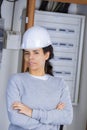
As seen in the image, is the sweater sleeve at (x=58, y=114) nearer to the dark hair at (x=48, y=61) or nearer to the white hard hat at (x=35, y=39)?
the dark hair at (x=48, y=61)

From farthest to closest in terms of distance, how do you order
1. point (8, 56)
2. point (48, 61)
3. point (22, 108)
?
point (8, 56) → point (48, 61) → point (22, 108)

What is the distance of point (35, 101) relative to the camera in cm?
142

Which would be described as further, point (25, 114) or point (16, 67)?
point (16, 67)

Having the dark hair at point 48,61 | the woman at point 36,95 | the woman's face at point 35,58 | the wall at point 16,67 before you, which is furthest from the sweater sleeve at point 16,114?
the wall at point 16,67

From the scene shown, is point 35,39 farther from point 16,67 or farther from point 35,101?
point 16,67

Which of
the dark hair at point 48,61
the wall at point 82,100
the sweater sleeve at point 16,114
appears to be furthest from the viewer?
the wall at point 82,100

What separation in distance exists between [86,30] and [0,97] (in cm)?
117

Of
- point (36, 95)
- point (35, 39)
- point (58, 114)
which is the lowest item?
point (58, 114)

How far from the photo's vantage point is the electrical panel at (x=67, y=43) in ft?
9.27

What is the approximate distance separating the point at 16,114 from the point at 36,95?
0.15 metres

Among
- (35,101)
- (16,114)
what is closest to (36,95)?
(35,101)

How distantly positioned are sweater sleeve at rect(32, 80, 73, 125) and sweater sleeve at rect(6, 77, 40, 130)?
38 mm

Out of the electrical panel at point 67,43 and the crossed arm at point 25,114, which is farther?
the electrical panel at point 67,43

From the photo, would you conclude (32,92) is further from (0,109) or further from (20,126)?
(0,109)
